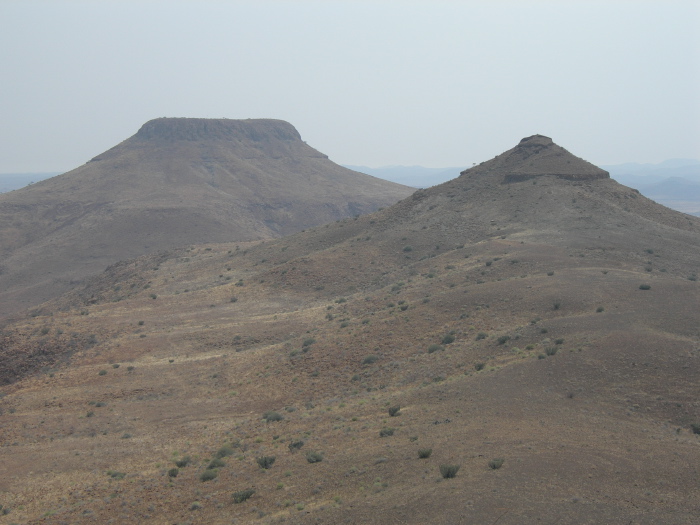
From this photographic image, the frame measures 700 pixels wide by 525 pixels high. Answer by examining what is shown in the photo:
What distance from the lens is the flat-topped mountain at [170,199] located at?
9844 cm

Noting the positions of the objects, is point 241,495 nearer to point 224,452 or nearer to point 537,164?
point 224,452

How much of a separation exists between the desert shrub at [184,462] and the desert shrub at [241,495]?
4.46 meters

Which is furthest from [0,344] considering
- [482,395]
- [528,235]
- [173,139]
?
[173,139]

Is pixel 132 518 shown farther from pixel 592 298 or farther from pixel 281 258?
pixel 281 258

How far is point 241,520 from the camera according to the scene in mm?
15523

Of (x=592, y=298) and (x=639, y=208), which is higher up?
(x=639, y=208)

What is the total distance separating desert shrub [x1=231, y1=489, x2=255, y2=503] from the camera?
1683 cm

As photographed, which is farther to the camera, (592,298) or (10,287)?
(10,287)

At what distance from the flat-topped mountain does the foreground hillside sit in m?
50.5

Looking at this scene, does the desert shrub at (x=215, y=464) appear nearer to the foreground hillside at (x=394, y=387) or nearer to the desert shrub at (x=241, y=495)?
the foreground hillside at (x=394, y=387)

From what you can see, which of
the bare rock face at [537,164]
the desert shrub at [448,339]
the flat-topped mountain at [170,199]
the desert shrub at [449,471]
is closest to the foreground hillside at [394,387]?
the desert shrub at [448,339]

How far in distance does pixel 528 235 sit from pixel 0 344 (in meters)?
39.6

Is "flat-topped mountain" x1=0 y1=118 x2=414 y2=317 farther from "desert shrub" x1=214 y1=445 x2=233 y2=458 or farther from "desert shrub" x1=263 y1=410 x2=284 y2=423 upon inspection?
"desert shrub" x1=214 y1=445 x2=233 y2=458

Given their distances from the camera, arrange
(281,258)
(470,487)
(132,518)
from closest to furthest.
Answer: (470,487), (132,518), (281,258)
